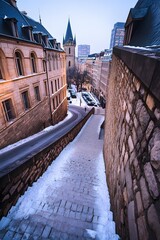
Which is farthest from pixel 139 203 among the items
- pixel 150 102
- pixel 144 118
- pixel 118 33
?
pixel 118 33

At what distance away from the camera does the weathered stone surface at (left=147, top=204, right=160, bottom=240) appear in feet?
2.95

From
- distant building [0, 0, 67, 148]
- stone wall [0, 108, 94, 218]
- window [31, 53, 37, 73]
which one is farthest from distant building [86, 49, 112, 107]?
stone wall [0, 108, 94, 218]

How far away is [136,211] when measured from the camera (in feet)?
4.40

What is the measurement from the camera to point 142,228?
3.76 feet

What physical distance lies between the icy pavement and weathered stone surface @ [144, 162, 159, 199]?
1874 millimetres

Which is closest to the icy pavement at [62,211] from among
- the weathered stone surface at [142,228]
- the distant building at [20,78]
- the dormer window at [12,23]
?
the weathered stone surface at [142,228]

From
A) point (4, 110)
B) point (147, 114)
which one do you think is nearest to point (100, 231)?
point (147, 114)

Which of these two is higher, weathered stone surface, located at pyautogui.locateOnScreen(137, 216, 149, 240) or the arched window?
the arched window

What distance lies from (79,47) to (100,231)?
188m

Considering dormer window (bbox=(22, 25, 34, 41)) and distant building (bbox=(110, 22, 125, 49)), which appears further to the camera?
distant building (bbox=(110, 22, 125, 49))

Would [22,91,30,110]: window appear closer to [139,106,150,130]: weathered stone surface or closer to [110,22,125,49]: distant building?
[139,106,150,130]: weathered stone surface

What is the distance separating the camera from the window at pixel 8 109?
23.8 feet

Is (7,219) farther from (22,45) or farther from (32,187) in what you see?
(22,45)

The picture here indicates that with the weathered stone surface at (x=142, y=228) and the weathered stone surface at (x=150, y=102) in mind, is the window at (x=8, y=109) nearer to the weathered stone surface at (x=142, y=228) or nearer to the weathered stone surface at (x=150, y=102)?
the weathered stone surface at (x=150, y=102)
